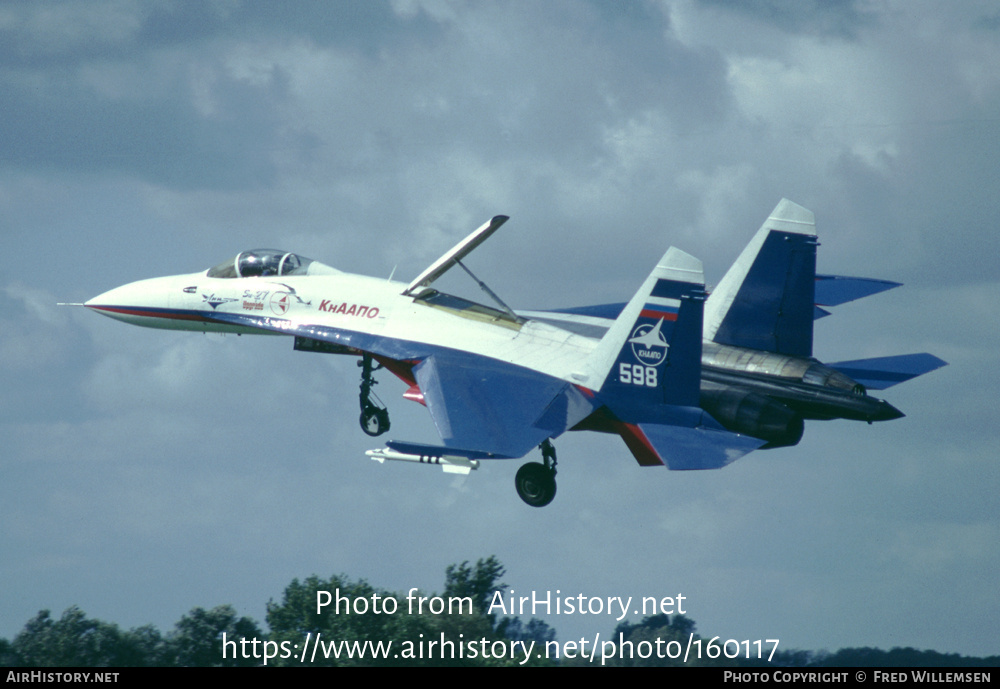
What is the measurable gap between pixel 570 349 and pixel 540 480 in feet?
8.33

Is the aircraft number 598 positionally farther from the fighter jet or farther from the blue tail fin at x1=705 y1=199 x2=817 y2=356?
the blue tail fin at x1=705 y1=199 x2=817 y2=356

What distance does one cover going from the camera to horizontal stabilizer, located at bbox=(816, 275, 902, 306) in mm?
32719

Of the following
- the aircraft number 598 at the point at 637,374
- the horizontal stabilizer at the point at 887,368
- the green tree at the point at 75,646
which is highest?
the horizontal stabilizer at the point at 887,368

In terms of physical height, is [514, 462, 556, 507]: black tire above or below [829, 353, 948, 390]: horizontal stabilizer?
below

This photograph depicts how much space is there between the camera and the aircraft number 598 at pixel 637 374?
23594 millimetres

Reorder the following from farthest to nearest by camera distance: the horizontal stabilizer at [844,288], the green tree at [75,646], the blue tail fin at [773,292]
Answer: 1. the green tree at [75,646]
2. the horizontal stabilizer at [844,288]
3. the blue tail fin at [773,292]

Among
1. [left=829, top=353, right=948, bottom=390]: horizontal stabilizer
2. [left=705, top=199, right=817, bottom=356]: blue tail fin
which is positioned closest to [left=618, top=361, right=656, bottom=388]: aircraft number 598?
[left=705, top=199, right=817, bottom=356]: blue tail fin

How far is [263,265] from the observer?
28406 millimetres

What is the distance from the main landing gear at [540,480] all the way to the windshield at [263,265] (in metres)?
6.84

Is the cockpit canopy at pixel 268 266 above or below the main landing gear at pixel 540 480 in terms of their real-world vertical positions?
above

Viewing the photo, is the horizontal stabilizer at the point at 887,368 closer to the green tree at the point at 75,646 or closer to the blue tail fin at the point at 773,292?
the blue tail fin at the point at 773,292

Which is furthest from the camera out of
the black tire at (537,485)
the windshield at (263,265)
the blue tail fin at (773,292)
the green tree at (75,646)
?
the green tree at (75,646)

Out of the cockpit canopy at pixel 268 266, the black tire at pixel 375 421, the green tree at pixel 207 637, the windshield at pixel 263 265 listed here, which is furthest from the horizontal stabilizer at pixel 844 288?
the green tree at pixel 207 637
